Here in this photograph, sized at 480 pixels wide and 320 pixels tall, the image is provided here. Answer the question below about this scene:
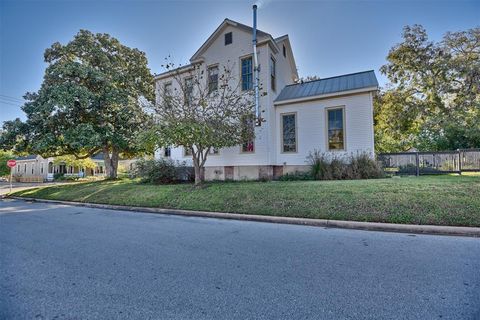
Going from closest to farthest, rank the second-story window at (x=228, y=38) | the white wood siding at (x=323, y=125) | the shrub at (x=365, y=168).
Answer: the shrub at (x=365, y=168), the white wood siding at (x=323, y=125), the second-story window at (x=228, y=38)

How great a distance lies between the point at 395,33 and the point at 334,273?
21.0 meters

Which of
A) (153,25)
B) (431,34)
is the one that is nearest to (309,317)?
(153,25)

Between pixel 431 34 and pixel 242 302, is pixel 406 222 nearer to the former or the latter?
pixel 242 302

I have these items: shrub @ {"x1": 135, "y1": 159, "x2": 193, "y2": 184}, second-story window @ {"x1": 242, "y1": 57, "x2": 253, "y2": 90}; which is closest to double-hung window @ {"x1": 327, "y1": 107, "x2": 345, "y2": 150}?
second-story window @ {"x1": 242, "y1": 57, "x2": 253, "y2": 90}

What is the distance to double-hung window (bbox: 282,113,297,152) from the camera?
43.1 feet

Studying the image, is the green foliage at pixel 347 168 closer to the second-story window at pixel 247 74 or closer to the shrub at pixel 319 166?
the shrub at pixel 319 166

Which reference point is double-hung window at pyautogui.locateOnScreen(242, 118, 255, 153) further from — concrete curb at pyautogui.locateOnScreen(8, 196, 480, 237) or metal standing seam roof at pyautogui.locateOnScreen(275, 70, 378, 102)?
concrete curb at pyautogui.locateOnScreen(8, 196, 480, 237)

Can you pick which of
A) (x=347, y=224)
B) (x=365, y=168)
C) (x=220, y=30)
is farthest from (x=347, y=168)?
(x=220, y=30)

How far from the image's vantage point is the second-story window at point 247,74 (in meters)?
13.4

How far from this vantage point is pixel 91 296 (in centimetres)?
280

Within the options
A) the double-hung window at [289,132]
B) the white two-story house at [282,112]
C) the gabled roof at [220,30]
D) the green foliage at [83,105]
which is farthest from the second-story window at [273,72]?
the green foliage at [83,105]

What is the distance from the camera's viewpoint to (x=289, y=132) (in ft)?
43.7

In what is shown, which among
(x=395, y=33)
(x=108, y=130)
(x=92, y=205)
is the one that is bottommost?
(x=92, y=205)

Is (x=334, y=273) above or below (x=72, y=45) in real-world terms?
below
